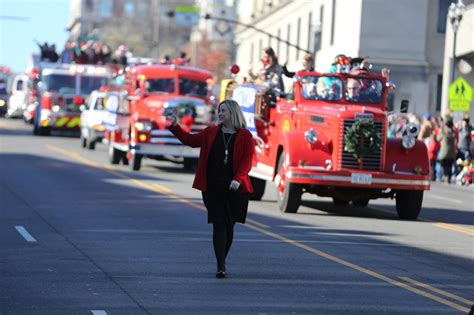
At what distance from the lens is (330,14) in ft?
211

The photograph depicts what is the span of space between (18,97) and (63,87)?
27.8m

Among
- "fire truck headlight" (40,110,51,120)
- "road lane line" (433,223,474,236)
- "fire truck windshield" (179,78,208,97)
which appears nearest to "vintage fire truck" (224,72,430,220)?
"road lane line" (433,223,474,236)

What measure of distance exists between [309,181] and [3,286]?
10.3m

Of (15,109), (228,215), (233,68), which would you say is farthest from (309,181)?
(15,109)

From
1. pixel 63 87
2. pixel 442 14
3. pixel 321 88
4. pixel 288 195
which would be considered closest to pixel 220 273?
pixel 288 195

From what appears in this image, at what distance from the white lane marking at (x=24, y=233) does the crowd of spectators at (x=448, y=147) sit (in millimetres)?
20150

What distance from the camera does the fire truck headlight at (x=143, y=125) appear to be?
33750mm

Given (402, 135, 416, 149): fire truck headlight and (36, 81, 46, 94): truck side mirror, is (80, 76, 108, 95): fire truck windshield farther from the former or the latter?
(402, 135, 416, 149): fire truck headlight

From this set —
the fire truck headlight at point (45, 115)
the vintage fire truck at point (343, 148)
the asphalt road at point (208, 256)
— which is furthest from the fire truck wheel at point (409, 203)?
the fire truck headlight at point (45, 115)

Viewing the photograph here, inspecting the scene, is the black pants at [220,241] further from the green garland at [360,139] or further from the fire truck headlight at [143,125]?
the fire truck headlight at [143,125]

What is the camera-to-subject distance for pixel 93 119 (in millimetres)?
44562

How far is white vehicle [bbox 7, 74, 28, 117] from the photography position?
253 feet

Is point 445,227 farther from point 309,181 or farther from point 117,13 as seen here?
point 117,13

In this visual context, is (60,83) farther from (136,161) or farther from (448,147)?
(448,147)
